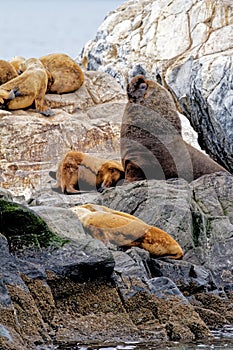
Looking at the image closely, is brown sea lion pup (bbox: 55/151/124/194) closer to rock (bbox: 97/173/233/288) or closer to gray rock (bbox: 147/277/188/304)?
rock (bbox: 97/173/233/288)

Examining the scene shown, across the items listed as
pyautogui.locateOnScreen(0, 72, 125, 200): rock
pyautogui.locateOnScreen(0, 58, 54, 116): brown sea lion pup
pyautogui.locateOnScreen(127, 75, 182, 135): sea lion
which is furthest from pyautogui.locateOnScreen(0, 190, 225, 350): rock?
pyautogui.locateOnScreen(0, 58, 54, 116): brown sea lion pup

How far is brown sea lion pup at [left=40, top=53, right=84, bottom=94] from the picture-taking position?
54.3 ft

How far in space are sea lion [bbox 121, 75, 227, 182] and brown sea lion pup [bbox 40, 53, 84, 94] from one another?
20.9 feet

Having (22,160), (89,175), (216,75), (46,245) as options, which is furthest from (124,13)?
(46,245)

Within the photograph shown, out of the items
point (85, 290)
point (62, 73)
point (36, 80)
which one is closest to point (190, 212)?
point (85, 290)

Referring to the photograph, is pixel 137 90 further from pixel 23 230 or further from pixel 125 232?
pixel 23 230

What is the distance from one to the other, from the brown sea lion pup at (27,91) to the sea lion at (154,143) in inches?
193

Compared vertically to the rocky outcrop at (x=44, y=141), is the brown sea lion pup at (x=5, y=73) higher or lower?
higher

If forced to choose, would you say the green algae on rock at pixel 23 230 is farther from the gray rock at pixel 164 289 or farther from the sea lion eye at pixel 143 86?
the sea lion eye at pixel 143 86

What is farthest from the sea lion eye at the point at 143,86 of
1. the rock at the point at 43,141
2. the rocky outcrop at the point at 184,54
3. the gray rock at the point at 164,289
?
the rocky outcrop at the point at 184,54

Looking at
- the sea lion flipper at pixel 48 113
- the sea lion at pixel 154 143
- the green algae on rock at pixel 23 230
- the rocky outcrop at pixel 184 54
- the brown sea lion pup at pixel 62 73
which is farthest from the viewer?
the rocky outcrop at pixel 184 54

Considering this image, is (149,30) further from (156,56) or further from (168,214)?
(168,214)

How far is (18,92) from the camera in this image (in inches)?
586

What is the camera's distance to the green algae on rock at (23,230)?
210 inches
